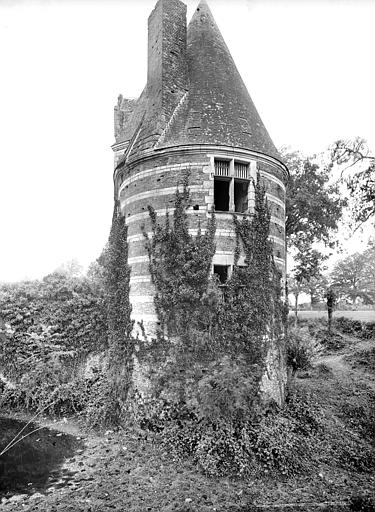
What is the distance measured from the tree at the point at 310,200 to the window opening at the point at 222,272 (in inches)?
416

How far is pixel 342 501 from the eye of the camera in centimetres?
812

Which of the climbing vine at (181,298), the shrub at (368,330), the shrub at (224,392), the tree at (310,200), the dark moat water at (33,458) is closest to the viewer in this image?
the dark moat water at (33,458)

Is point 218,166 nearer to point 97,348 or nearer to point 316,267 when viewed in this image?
point 97,348

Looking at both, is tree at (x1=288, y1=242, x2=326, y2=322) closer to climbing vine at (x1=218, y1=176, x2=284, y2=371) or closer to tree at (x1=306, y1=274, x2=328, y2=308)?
climbing vine at (x1=218, y1=176, x2=284, y2=371)

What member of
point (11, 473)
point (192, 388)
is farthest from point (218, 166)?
point (11, 473)

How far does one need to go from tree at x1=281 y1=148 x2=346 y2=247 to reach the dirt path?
25.2 ft

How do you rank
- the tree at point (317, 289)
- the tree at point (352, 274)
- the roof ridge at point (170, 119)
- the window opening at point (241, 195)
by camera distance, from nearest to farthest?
1. the roof ridge at point (170, 119)
2. the window opening at point (241, 195)
3. the tree at point (317, 289)
4. the tree at point (352, 274)

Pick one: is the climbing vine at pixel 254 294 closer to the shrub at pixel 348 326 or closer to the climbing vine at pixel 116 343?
the climbing vine at pixel 116 343

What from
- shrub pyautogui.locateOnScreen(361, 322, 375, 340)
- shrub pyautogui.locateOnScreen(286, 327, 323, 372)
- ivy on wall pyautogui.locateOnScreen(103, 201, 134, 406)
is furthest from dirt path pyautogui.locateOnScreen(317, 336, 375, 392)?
ivy on wall pyautogui.locateOnScreen(103, 201, 134, 406)

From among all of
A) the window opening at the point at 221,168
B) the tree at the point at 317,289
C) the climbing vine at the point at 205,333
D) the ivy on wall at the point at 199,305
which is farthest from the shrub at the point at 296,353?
the tree at the point at 317,289

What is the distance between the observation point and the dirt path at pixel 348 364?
17469 millimetres

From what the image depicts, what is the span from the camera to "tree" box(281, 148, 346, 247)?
21.0 metres

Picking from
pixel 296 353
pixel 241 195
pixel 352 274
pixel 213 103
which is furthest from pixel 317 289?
pixel 213 103

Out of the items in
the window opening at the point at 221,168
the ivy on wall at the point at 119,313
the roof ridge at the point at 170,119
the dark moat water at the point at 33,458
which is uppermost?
the roof ridge at the point at 170,119
